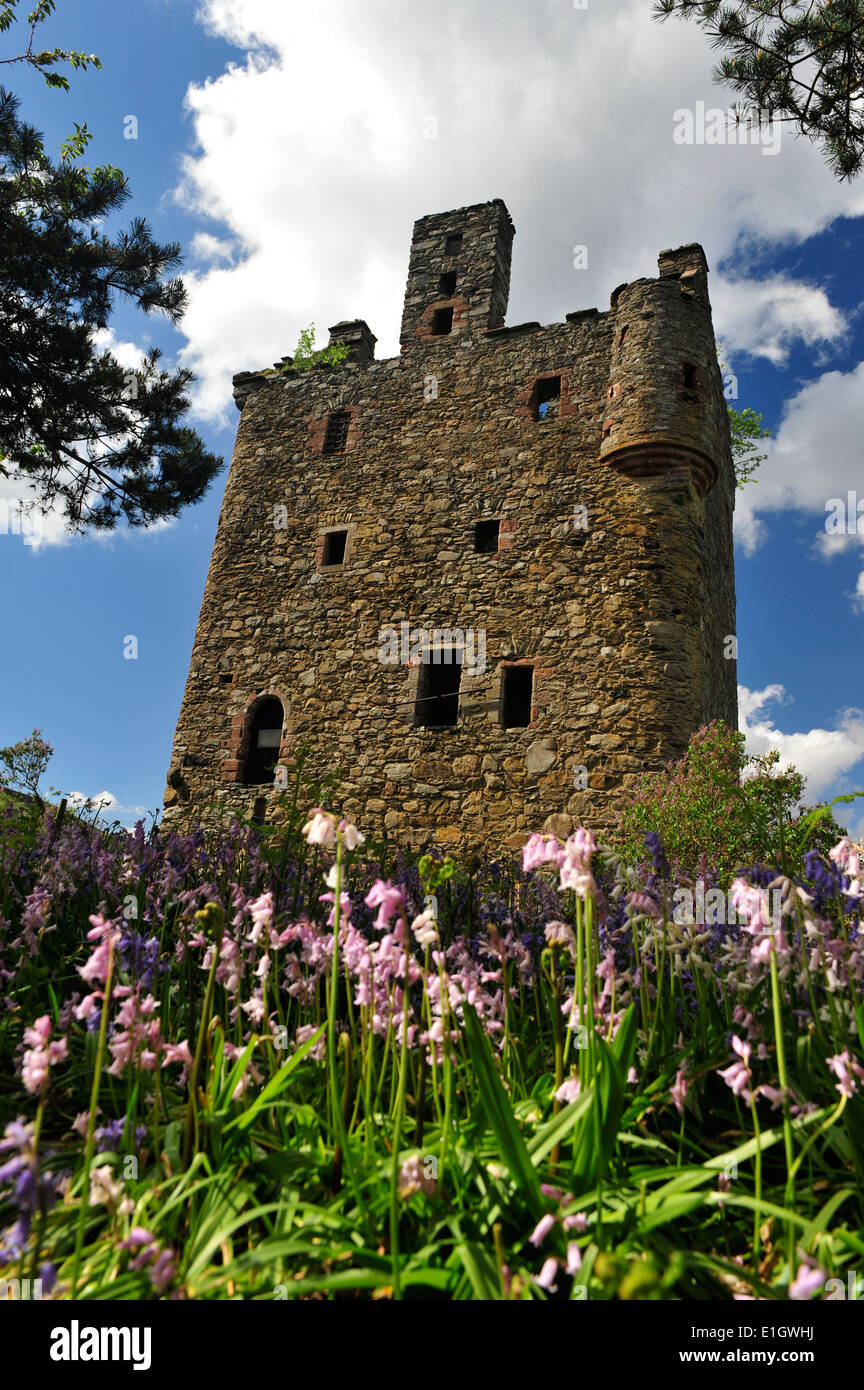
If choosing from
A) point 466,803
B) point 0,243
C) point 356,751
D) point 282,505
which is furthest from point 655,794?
point 0,243

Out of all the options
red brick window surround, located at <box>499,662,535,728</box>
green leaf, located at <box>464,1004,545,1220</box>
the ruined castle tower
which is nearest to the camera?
green leaf, located at <box>464,1004,545,1220</box>

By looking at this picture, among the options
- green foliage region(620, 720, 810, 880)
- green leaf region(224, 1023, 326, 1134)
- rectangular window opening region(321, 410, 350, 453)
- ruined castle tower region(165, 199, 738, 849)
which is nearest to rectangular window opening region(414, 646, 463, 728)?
ruined castle tower region(165, 199, 738, 849)

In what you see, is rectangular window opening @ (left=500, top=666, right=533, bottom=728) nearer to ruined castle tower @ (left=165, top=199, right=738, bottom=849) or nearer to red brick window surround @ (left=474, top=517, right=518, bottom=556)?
ruined castle tower @ (left=165, top=199, right=738, bottom=849)

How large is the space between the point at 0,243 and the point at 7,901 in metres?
8.05

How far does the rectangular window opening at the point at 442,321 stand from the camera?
1304 cm

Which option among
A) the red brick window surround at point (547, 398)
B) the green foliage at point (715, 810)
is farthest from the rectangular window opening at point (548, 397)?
the green foliage at point (715, 810)

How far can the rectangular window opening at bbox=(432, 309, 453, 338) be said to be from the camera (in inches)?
513

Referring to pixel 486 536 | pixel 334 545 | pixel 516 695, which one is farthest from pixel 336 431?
pixel 516 695

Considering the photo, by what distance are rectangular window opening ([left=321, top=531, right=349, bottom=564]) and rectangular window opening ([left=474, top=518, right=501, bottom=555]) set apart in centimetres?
223
